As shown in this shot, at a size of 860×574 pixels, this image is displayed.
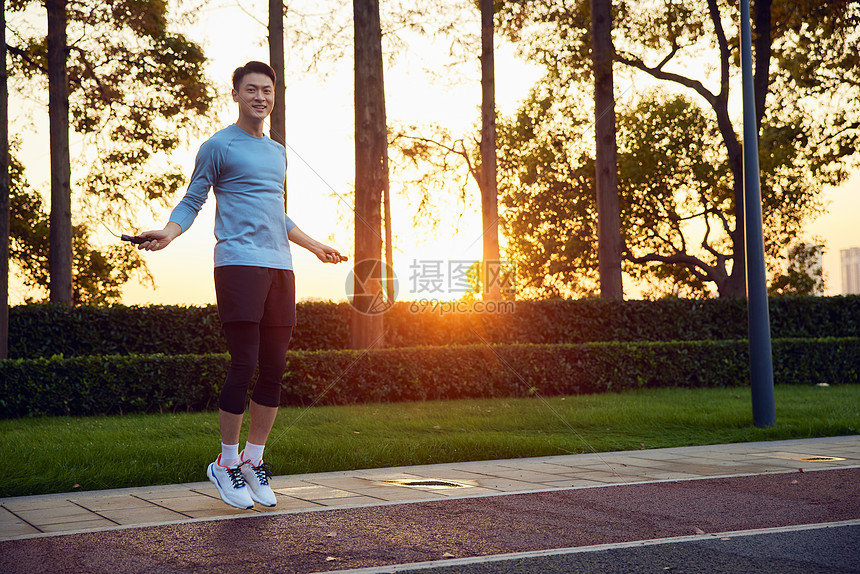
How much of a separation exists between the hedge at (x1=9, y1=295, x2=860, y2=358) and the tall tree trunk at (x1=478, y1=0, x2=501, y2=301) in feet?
15.3

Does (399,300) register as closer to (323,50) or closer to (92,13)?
(323,50)

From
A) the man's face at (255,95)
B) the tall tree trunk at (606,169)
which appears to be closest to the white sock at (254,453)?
the man's face at (255,95)

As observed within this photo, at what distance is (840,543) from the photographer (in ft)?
13.8

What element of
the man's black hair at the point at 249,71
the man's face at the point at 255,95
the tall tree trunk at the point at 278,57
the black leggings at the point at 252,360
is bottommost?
the black leggings at the point at 252,360

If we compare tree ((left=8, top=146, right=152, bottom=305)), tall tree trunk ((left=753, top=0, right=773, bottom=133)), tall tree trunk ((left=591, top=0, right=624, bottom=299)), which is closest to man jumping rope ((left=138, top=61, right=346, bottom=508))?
tall tree trunk ((left=591, top=0, right=624, bottom=299))

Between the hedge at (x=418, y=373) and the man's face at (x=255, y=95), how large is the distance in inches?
282

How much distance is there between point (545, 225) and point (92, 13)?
2212 cm

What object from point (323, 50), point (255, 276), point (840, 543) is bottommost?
point (840, 543)

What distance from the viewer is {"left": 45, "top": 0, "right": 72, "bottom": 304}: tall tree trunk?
16469mm

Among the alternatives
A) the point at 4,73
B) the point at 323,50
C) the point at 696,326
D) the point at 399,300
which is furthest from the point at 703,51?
the point at 4,73

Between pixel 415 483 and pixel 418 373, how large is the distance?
6857mm

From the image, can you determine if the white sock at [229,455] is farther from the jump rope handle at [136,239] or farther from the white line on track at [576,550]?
the white line on track at [576,550]

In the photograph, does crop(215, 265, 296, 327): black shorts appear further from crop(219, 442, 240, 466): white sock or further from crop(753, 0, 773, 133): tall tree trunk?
crop(753, 0, 773, 133): tall tree trunk

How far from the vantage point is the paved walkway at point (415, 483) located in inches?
195
